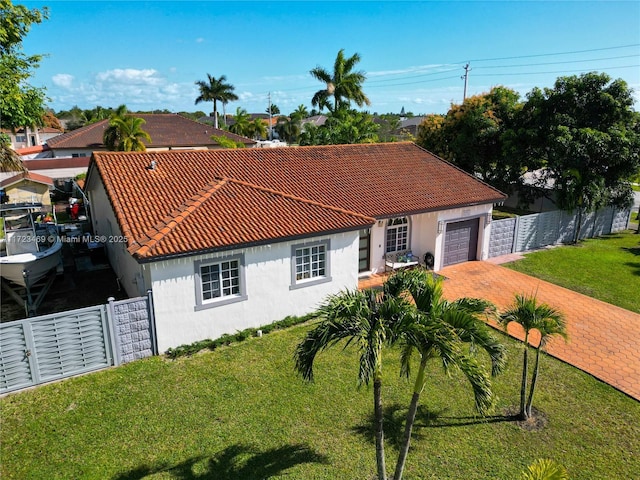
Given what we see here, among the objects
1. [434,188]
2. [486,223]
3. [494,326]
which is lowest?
[494,326]

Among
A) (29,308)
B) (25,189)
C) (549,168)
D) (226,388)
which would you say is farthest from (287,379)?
(25,189)

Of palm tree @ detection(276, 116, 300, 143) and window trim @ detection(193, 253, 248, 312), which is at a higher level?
palm tree @ detection(276, 116, 300, 143)

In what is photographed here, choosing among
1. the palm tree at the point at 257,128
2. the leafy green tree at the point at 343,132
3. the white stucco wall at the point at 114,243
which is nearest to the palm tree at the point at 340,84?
the leafy green tree at the point at 343,132

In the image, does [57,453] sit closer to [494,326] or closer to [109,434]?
[109,434]

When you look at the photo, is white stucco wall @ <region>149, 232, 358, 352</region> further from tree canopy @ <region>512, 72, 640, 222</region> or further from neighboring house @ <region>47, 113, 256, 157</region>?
neighboring house @ <region>47, 113, 256, 157</region>

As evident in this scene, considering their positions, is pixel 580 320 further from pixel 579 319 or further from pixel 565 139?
pixel 565 139

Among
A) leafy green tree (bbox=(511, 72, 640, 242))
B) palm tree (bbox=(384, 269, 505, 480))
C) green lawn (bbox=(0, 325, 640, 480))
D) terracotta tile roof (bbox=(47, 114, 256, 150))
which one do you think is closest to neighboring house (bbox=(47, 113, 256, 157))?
terracotta tile roof (bbox=(47, 114, 256, 150))
